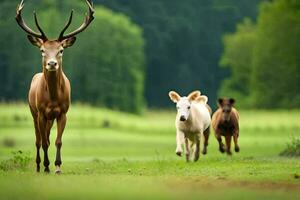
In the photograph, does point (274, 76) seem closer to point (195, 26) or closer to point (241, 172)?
point (195, 26)

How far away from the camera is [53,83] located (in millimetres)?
19734

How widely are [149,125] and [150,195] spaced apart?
46.3m

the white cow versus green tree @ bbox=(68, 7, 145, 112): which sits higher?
green tree @ bbox=(68, 7, 145, 112)

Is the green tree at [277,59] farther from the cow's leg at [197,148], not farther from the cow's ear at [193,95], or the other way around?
the cow's leg at [197,148]

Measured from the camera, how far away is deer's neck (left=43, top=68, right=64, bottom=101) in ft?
64.8

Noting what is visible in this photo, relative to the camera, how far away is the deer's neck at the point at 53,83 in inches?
778

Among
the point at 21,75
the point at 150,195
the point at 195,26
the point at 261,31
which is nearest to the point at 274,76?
the point at 261,31

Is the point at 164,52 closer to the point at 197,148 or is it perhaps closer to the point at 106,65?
the point at 106,65

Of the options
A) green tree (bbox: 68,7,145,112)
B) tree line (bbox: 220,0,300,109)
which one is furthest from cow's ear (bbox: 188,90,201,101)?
green tree (bbox: 68,7,145,112)

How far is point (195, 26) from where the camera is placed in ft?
404

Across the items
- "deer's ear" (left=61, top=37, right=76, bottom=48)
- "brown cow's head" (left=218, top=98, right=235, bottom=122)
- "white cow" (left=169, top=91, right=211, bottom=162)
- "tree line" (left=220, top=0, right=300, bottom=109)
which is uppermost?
"tree line" (left=220, top=0, right=300, bottom=109)

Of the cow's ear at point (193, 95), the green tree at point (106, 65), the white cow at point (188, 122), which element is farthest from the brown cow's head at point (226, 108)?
the green tree at point (106, 65)

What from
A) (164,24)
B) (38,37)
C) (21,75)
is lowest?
(38,37)

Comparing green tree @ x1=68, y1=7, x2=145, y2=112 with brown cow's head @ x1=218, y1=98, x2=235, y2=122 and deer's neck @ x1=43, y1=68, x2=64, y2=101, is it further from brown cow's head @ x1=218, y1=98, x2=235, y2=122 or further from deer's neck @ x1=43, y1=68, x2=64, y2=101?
deer's neck @ x1=43, y1=68, x2=64, y2=101
